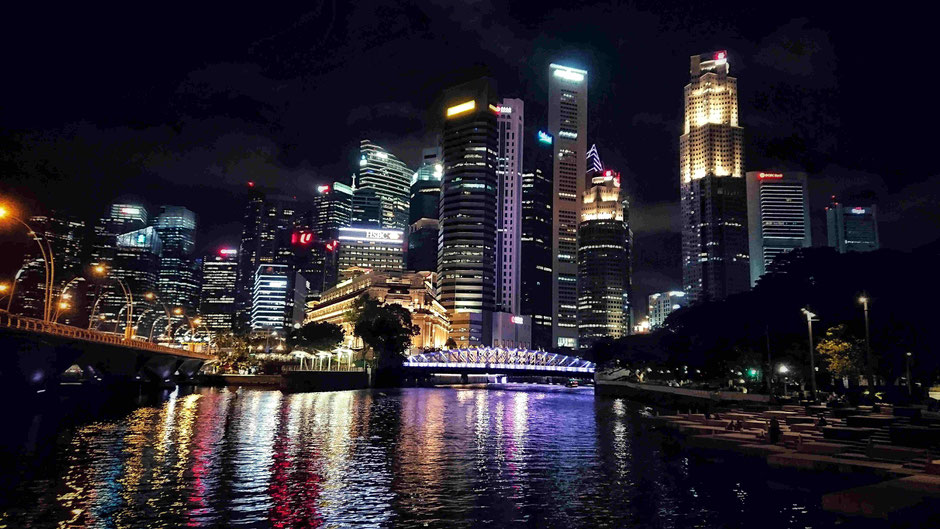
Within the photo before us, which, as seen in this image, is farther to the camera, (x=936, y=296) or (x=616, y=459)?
(x=936, y=296)

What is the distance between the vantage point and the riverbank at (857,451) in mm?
19562

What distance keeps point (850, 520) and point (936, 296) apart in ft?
224

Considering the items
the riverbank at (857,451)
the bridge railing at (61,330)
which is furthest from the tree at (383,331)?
the riverbank at (857,451)

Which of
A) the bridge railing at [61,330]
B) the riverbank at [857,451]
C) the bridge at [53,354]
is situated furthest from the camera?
the bridge at [53,354]

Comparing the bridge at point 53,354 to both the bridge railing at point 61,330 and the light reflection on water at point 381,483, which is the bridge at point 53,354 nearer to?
the bridge railing at point 61,330

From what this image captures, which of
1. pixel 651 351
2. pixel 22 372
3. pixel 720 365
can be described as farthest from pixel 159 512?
pixel 651 351

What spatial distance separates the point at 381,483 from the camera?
28.8 metres

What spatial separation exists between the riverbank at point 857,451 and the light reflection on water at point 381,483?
2606mm

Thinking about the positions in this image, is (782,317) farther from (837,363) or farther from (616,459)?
(616,459)

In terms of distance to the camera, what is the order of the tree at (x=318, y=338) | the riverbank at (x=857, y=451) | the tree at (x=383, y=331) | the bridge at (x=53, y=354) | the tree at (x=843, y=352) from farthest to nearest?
1. the tree at (x=318, y=338)
2. the tree at (x=383, y=331)
3. the tree at (x=843, y=352)
4. the bridge at (x=53, y=354)
5. the riverbank at (x=857, y=451)

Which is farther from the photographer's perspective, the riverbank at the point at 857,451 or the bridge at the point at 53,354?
the bridge at the point at 53,354

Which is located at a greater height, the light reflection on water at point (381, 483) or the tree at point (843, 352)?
the tree at point (843, 352)

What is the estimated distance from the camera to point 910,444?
113 ft

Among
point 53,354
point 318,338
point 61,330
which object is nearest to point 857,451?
point 61,330
